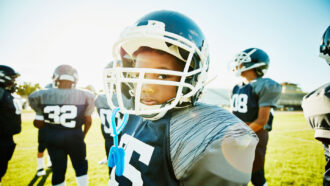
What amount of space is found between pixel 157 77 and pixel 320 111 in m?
1.33

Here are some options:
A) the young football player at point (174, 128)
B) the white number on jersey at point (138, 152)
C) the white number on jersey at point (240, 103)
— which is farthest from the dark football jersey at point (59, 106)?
the white number on jersey at point (240, 103)

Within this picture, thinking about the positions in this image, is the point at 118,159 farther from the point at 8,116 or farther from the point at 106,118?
the point at 8,116

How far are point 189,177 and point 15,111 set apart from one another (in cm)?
407

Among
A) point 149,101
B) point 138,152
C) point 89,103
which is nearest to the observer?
point 138,152

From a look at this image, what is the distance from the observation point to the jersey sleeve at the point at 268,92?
8.90 feet

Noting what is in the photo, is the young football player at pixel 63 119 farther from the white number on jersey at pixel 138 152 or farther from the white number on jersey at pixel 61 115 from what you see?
the white number on jersey at pixel 138 152

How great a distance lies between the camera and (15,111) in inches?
129

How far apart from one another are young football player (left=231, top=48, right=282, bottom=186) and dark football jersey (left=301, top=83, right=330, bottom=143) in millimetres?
1426

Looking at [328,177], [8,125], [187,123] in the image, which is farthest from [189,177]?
[8,125]

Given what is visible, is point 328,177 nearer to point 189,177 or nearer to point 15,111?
point 189,177

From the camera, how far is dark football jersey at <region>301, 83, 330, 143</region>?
119cm

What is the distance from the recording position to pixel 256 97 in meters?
2.88

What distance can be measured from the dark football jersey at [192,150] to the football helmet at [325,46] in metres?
1.21

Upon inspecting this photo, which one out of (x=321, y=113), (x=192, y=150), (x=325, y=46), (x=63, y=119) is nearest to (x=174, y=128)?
(x=192, y=150)
